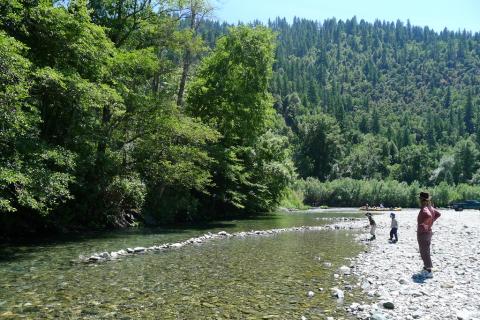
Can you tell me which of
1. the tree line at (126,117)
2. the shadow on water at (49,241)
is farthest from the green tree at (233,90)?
the shadow on water at (49,241)

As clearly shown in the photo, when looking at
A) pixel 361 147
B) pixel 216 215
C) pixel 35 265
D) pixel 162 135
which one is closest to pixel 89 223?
pixel 162 135

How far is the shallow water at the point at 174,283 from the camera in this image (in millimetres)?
9156

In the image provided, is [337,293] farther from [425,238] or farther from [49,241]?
[49,241]

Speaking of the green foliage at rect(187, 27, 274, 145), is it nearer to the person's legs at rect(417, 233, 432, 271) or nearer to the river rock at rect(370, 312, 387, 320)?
the person's legs at rect(417, 233, 432, 271)

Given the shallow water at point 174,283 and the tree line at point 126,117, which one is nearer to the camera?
the shallow water at point 174,283

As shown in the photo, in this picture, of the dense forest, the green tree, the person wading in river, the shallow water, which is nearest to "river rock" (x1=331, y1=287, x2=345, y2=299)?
the shallow water

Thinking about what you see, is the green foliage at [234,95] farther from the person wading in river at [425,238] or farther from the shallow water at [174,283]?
the person wading in river at [425,238]

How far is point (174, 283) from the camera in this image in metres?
11.7

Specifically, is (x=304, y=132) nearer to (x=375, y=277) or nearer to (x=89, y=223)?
(x=89, y=223)

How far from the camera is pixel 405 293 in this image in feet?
33.4

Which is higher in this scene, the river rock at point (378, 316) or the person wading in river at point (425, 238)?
the person wading in river at point (425, 238)

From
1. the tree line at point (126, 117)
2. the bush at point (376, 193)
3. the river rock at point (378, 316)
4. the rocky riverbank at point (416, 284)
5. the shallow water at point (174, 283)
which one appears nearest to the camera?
the river rock at point (378, 316)

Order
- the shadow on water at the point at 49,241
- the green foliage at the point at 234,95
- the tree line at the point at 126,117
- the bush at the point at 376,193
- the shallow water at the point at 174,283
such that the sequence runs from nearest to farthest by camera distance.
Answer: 1. the shallow water at the point at 174,283
2. the shadow on water at the point at 49,241
3. the tree line at the point at 126,117
4. the green foliage at the point at 234,95
5. the bush at the point at 376,193

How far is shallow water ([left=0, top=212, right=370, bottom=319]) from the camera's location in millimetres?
9156
